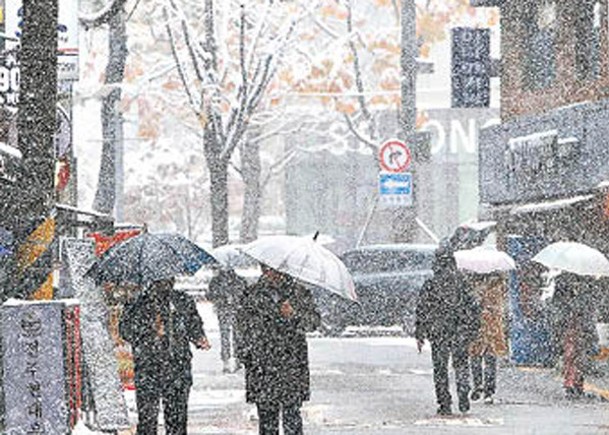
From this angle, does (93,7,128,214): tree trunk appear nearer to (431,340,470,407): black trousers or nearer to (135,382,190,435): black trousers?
(431,340,470,407): black trousers

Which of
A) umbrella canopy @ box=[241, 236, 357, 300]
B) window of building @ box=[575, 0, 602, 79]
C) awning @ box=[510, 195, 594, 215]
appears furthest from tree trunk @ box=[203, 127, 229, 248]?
umbrella canopy @ box=[241, 236, 357, 300]

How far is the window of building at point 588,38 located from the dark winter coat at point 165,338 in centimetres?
1715

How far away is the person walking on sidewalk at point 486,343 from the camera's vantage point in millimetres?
19922

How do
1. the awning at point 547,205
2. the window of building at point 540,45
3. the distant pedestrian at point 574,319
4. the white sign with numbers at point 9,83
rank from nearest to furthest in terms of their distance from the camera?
the white sign with numbers at point 9,83 → the distant pedestrian at point 574,319 → the awning at point 547,205 → the window of building at point 540,45

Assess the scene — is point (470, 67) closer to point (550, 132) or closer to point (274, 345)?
point (550, 132)

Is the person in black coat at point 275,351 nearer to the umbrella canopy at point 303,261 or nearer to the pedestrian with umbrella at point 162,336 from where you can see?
the umbrella canopy at point 303,261

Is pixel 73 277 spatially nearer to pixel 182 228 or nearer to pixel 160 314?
pixel 160 314

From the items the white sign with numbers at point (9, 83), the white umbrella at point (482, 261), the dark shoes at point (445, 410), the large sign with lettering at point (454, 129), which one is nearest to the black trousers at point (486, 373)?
the white umbrella at point (482, 261)

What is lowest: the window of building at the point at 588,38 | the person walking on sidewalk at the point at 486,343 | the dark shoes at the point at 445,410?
the dark shoes at the point at 445,410

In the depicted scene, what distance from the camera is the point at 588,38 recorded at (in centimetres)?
3019

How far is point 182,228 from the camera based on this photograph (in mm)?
68812

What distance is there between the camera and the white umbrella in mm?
20859

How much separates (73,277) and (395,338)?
17322 mm

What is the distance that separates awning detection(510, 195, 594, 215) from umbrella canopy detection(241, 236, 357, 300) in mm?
13456
